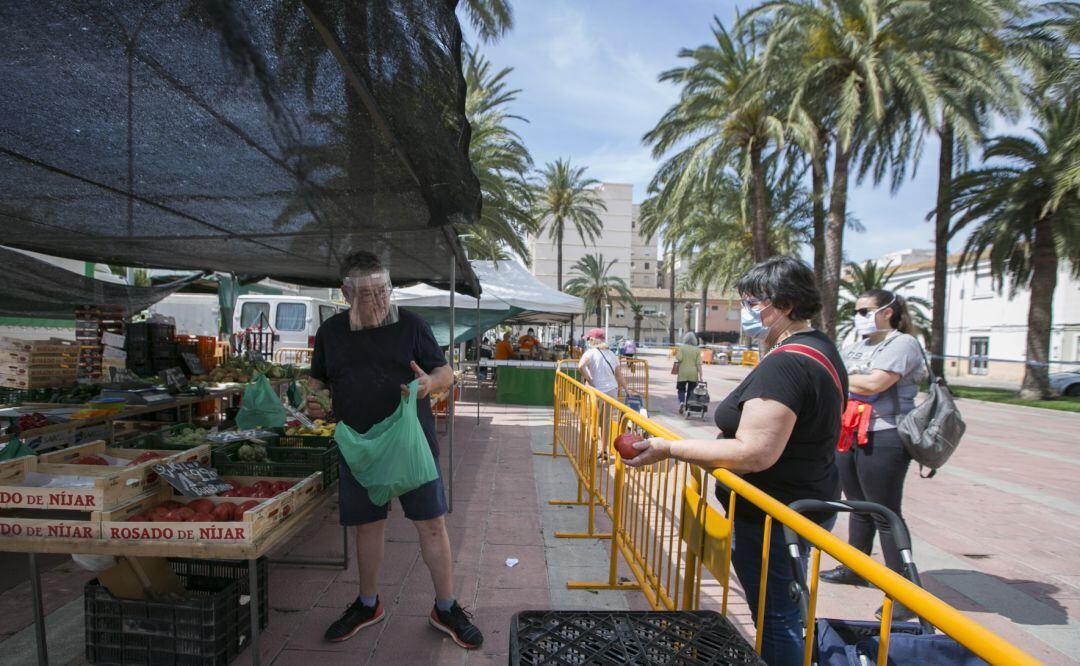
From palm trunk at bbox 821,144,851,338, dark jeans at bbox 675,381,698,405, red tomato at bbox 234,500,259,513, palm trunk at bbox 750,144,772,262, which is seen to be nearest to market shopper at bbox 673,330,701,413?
dark jeans at bbox 675,381,698,405

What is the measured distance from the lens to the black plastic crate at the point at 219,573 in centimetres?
297

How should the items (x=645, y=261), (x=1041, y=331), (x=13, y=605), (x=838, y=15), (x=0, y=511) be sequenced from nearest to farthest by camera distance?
(x=0, y=511) < (x=13, y=605) < (x=838, y=15) < (x=1041, y=331) < (x=645, y=261)

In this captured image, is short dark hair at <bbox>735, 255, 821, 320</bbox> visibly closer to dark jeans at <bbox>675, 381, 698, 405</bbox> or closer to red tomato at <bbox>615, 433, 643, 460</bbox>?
red tomato at <bbox>615, 433, 643, 460</bbox>

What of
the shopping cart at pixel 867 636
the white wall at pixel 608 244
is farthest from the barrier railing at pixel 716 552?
the white wall at pixel 608 244

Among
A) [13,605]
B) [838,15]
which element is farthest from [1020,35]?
[13,605]

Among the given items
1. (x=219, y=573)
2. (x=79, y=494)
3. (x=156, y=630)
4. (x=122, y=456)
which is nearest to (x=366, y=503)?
(x=219, y=573)

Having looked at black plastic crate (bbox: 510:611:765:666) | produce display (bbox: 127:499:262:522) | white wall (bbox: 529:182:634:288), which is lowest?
produce display (bbox: 127:499:262:522)

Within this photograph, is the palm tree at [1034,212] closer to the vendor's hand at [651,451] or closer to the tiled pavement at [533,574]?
the tiled pavement at [533,574]

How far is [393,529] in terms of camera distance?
464 cm

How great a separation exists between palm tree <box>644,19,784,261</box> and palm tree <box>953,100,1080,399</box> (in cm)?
658

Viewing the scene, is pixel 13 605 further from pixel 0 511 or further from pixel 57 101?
pixel 57 101

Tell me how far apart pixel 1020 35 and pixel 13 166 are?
21555mm

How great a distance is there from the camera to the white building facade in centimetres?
2744

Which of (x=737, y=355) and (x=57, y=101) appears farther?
(x=737, y=355)
